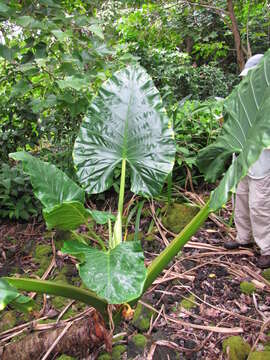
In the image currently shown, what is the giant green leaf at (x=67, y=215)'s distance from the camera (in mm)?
882

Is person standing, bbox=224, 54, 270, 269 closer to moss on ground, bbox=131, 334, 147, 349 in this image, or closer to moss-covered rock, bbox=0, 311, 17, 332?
moss on ground, bbox=131, 334, 147, 349

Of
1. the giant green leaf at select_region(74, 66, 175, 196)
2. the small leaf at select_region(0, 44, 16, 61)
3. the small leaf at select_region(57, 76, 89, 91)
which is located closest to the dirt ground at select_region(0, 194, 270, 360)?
the giant green leaf at select_region(74, 66, 175, 196)

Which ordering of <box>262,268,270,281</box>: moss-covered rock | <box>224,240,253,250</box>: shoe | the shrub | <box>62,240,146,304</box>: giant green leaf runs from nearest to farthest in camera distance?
1. <box>62,240,146,304</box>: giant green leaf
2. <box>262,268,270,281</box>: moss-covered rock
3. <box>224,240,253,250</box>: shoe
4. the shrub

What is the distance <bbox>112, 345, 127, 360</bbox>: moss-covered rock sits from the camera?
1.10 m

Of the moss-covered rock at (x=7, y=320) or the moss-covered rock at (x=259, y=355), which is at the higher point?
the moss-covered rock at (x=259, y=355)

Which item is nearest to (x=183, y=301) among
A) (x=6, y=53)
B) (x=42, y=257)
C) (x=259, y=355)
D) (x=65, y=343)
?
(x=259, y=355)

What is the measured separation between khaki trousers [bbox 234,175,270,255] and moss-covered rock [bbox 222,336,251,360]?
620mm

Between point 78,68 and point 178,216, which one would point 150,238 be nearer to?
point 178,216

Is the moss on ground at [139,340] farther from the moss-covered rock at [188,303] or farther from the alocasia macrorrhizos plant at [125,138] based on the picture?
the alocasia macrorrhizos plant at [125,138]

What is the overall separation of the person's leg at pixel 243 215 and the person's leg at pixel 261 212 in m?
0.09

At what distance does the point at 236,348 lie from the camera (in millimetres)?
1060

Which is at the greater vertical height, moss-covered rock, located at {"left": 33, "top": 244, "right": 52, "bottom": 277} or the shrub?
the shrub

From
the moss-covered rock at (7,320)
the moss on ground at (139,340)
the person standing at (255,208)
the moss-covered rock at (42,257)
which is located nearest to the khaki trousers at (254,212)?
the person standing at (255,208)

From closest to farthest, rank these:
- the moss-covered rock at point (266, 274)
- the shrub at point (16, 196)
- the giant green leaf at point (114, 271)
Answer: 1. the giant green leaf at point (114, 271)
2. the moss-covered rock at point (266, 274)
3. the shrub at point (16, 196)
